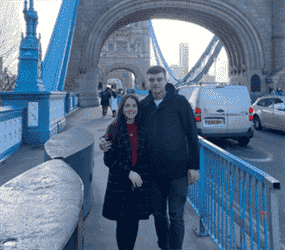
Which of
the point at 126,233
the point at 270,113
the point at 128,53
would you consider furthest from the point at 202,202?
the point at 128,53

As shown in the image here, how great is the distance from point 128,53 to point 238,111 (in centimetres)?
5018

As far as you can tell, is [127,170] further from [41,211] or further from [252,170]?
[41,211]

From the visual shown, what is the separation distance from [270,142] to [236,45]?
18071 millimetres

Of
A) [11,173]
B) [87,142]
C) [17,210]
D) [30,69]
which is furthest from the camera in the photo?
[30,69]

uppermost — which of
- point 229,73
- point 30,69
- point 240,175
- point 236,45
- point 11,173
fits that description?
point 236,45

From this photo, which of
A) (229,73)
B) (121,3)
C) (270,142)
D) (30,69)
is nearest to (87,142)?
(30,69)

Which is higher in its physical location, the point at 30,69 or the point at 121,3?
the point at 121,3

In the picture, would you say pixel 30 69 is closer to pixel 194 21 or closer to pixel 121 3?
pixel 121 3

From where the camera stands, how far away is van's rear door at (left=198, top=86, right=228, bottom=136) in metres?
7.07

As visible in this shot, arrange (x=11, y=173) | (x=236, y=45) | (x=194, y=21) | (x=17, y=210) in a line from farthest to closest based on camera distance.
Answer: (x=194, y=21) → (x=236, y=45) → (x=11, y=173) → (x=17, y=210)

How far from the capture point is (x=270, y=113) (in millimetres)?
9680

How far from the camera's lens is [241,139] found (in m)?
7.47

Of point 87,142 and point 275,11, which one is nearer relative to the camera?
point 87,142

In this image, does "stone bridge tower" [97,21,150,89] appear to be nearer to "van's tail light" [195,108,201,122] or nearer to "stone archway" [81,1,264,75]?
"stone archway" [81,1,264,75]
